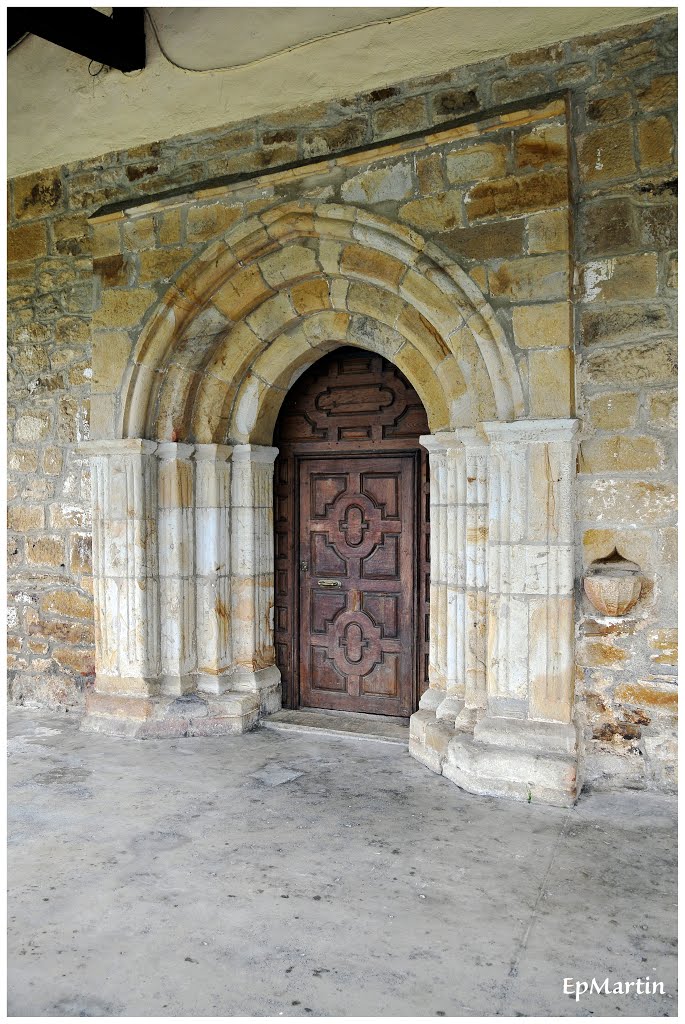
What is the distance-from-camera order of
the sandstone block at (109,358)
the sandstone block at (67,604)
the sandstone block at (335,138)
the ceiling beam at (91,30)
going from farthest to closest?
1. the sandstone block at (67,604)
2. the sandstone block at (109,358)
3. the sandstone block at (335,138)
4. the ceiling beam at (91,30)

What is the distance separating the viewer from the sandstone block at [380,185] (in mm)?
3205

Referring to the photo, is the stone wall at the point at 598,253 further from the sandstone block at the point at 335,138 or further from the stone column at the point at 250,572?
the stone column at the point at 250,572

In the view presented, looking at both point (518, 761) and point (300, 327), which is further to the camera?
point (300, 327)

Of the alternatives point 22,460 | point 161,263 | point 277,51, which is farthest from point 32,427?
point 277,51

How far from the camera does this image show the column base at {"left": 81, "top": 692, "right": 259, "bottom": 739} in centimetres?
371

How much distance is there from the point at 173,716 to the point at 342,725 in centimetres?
87

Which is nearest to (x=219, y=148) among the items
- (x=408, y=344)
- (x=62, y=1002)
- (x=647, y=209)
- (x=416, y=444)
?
(x=408, y=344)

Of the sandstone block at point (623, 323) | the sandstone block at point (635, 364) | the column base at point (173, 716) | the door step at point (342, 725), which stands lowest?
the door step at point (342, 725)

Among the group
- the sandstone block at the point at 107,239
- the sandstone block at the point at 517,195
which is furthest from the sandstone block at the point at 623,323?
the sandstone block at the point at 107,239

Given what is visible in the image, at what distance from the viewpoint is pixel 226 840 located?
2.56m

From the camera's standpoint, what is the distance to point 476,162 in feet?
10.0

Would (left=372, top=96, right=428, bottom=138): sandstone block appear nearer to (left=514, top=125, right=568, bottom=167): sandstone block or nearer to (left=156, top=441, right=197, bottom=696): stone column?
(left=514, top=125, right=568, bottom=167): sandstone block

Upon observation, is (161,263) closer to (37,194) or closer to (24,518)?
(37,194)

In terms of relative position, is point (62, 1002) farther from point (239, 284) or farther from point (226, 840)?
point (239, 284)
